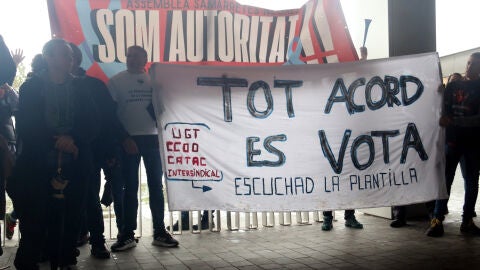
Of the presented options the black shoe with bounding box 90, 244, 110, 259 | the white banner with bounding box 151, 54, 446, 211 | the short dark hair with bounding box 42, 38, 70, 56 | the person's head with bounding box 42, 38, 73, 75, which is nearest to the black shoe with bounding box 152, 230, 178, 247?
the black shoe with bounding box 90, 244, 110, 259

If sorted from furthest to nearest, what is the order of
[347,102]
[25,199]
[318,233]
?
[318,233] < [347,102] < [25,199]

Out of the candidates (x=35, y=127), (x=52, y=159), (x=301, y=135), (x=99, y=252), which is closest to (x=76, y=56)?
(x=35, y=127)

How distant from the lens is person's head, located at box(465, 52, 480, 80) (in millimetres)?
5547

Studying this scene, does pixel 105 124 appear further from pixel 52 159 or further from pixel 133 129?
pixel 52 159

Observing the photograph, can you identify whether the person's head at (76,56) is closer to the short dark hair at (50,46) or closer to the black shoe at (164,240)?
the short dark hair at (50,46)

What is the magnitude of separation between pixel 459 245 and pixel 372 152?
4.35 feet

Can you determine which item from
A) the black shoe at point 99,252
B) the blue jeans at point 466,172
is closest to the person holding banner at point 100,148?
the black shoe at point 99,252

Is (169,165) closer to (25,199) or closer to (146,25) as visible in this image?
(25,199)

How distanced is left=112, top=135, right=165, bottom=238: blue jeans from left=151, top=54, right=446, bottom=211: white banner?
0.53 m

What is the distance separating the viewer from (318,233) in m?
5.93

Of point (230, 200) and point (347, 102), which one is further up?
point (347, 102)

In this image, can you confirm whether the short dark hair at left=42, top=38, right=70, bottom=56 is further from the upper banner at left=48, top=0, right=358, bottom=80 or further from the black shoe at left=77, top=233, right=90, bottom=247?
the black shoe at left=77, top=233, right=90, bottom=247

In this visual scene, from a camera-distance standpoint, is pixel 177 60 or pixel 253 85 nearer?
pixel 253 85

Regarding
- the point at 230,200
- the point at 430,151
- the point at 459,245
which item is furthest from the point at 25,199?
the point at 459,245
